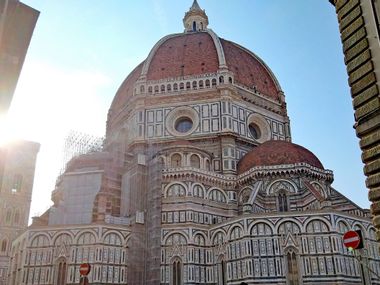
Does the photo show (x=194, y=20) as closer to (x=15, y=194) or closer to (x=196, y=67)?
(x=196, y=67)

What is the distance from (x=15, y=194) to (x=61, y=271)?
20954 millimetres

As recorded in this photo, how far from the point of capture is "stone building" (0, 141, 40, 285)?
39.8m

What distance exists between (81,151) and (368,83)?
30641 mm

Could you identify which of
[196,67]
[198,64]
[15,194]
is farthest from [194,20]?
[15,194]

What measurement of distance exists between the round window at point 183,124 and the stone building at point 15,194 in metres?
17.7

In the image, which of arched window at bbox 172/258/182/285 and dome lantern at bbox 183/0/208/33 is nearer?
arched window at bbox 172/258/182/285

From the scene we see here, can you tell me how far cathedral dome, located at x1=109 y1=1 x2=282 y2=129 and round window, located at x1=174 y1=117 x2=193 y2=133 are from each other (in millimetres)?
2522

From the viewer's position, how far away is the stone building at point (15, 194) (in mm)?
39844

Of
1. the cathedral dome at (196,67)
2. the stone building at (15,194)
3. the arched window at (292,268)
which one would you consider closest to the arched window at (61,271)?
the arched window at (292,268)

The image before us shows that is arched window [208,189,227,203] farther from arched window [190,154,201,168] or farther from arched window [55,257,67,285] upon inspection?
arched window [55,257,67,285]

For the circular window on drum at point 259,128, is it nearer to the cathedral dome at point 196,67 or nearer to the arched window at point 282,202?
the cathedral dome at point 196,67

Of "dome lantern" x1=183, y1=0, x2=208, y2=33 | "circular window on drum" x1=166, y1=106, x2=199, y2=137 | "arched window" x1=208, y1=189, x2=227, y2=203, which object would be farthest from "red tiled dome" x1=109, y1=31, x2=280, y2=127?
"arched window" x1=208, y1=189, x2=227, y2=203

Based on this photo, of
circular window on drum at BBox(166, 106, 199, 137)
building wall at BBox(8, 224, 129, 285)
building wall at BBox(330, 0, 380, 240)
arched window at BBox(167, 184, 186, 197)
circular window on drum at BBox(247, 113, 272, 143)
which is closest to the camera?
building wall at BBox(330, 0, 380, 240)

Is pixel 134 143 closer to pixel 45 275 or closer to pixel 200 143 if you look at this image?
pixel 200 143
